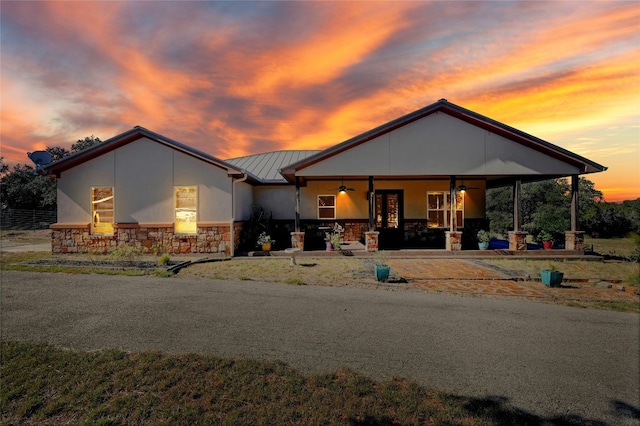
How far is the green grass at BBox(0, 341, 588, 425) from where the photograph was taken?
3146mm

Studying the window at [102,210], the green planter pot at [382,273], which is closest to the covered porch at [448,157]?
the green planter pot at [382,273]

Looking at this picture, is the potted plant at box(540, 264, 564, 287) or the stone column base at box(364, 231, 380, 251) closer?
the potted plant at box(540, 264, 564, 287)

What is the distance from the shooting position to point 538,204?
28.8 metres

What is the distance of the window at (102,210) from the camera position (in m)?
14.7

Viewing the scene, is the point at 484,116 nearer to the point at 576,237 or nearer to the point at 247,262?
the point at 576,237

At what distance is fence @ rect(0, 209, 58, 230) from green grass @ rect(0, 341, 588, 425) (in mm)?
32617

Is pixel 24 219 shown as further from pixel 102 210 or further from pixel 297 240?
pixel 297 240

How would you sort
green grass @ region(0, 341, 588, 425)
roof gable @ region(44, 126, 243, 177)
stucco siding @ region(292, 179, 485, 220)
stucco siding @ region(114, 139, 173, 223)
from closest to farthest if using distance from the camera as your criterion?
green grass @ region(0, 341, 588, 425) < roof gable @ region(44, 126, 243, 177) < stucco siding @ region(114, 139, 173, 223) < stucco siding @ region(292, 179, 485, 220)

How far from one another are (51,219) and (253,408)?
3754cm

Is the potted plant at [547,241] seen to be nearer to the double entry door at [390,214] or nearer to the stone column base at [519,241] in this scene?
the stone column base at [519,241]

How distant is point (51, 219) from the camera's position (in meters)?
30.9

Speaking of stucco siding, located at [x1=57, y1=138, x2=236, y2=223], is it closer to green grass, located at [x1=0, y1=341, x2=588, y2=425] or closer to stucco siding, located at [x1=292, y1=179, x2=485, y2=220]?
stucco siding, located at [x1=292, y1=179, x2=485, y2=220]

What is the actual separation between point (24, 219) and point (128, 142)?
77.6ft

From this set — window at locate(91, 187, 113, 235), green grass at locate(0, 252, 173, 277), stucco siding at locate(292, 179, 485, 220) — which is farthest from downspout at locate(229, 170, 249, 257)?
window at locate(91, 187, 113, 235)
